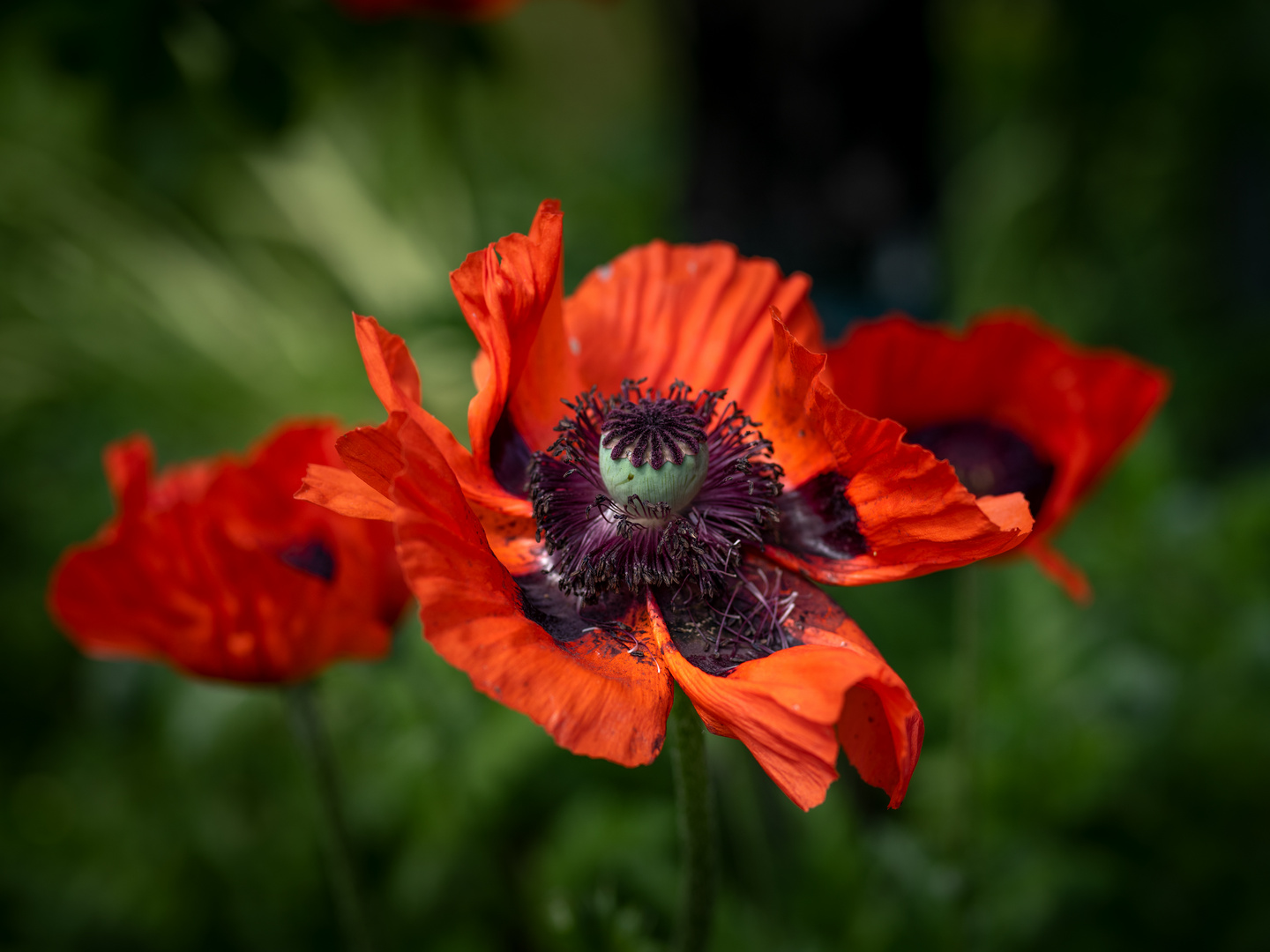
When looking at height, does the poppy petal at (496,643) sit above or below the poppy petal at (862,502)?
below

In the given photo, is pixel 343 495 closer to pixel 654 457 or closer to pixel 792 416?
pixel 654 457

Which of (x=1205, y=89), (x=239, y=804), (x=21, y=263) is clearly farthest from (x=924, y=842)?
(x=21, y=263)

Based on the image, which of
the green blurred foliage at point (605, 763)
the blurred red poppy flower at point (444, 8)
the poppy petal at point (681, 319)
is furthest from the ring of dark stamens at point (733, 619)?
the blurred red poppy flower at point (444, 8)

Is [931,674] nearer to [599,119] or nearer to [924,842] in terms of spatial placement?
[924,842]

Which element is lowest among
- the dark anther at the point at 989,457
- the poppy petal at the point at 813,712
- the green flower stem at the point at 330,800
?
the green flower stem at the point at 330,800

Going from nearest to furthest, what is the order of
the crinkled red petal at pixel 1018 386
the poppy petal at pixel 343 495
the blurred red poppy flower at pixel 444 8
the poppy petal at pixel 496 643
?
1. the poppy petal at pixel 496 643
2. the poppy petal at pixel 343 495
3. the crinkled red petal at pixel 1018 386
4. the blurred red poppy flower at pixel 444 8

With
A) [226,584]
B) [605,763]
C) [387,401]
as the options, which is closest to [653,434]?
[387,401]

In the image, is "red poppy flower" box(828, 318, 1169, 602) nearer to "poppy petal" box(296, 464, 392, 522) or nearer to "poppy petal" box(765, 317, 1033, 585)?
"poppy petal" box(765, 317, 1033, 585)

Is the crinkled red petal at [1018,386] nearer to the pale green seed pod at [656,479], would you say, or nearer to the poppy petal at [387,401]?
the pale green seed pod at [656,479]
